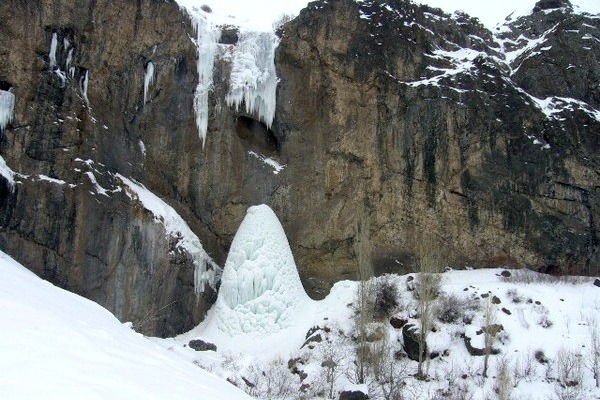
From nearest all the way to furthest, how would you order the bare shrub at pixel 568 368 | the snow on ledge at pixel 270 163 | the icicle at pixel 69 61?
1. the bare shrub at pixel 568 368
2. the icicle at pixel 69 61
3. the snow on ledge at pixel 270 163

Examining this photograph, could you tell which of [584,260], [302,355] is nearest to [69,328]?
[302,355]

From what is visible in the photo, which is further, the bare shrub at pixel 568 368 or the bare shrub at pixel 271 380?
the bare shrub at pixel 568 368

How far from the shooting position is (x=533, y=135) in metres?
24.5

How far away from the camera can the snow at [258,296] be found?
2076 centimetres

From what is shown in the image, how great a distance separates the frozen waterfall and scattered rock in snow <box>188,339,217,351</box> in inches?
50.7

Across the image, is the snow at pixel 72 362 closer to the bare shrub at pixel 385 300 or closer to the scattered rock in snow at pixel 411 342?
the scattered rock in snow at pixel 411 342

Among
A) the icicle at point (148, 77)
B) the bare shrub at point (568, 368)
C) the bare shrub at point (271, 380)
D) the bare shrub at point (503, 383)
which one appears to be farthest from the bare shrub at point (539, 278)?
the icicle at point (148, 77)

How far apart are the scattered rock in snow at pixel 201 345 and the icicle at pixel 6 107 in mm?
9826

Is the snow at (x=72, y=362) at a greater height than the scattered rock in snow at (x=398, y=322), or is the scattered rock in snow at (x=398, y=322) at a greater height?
the snow at (x=72, y=362)

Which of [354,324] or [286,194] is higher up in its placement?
[286,194]

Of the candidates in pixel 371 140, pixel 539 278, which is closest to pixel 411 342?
pixel 539 278

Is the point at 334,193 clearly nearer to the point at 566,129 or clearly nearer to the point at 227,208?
the point at 227,208

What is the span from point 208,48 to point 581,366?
1823 centimetres

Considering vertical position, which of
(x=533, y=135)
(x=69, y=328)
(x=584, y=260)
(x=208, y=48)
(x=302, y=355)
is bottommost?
(x=302, y=355)
